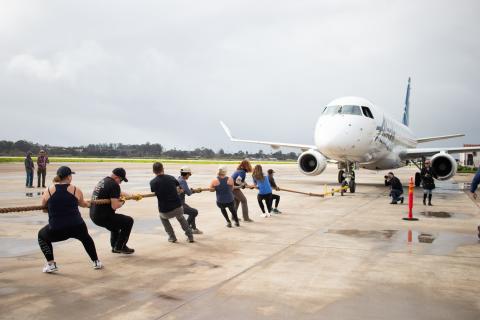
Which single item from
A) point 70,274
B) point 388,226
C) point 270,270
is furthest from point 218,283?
point 388,226

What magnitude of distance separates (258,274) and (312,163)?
55.0ft

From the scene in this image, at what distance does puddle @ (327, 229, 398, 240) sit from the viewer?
870 cm

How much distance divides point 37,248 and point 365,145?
14.7 m

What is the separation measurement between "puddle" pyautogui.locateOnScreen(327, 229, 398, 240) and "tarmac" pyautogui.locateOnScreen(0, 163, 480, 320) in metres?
0.02

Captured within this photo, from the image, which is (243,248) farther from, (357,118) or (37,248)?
(357,118)

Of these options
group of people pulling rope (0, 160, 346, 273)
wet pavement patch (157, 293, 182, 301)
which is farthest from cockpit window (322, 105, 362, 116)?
wet pavement patch (157, 293, 182, 301)

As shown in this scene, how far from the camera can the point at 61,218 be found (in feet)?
19.6

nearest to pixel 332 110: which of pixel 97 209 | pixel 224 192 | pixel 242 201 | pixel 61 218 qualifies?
pixel 242 201

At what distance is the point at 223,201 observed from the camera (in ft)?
32.7

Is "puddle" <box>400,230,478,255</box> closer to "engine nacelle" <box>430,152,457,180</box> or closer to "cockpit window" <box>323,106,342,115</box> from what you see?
"cockpit window" <box>323,106,342,115</box>

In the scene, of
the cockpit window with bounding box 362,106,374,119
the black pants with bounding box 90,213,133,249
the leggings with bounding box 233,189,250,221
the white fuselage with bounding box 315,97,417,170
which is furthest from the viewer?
the cockpit window with bounding box 362,106,374,119

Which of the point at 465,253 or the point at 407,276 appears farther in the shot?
the point at 465,253

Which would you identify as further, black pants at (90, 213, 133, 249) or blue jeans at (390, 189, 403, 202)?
blue jeans at (390, 189, 403, 202)

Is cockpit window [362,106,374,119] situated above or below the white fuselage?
above
